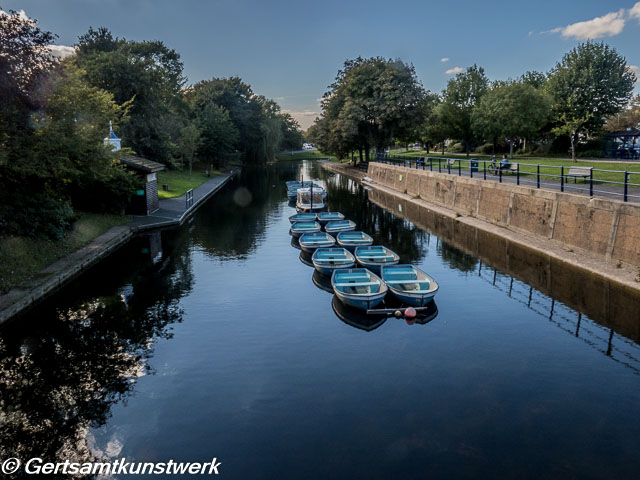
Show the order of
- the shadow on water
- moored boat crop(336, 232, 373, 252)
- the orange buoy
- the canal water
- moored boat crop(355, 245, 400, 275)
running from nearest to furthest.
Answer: the canal water → the shadow on water → the orange buoy → moored boat crop(355, 245, 400, 275) → moored boat crop(336, 232, 373, 252)

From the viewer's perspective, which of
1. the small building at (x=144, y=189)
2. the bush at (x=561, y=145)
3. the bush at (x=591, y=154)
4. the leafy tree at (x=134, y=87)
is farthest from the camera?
the bush at (x=561, y=145)

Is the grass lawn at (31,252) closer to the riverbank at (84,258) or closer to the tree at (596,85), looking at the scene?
the riverbank at (84,258)

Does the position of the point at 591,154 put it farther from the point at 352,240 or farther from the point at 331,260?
the point at 331,260

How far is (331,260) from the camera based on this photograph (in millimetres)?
22703

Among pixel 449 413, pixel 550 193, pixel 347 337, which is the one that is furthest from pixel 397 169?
pixel 449 413

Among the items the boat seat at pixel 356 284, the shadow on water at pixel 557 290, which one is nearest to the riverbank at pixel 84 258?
the boat seat at pixel 356 284

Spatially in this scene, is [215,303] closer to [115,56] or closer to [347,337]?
[347,337]

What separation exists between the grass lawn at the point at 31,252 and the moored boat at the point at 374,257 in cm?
1499

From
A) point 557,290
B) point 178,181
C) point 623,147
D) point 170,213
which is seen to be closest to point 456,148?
point 623,147

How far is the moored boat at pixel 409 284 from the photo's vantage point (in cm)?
1759

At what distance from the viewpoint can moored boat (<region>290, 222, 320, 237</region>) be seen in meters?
32.4

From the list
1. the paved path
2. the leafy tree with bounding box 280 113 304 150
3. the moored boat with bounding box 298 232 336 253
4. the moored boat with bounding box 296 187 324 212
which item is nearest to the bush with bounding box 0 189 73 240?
the paved path

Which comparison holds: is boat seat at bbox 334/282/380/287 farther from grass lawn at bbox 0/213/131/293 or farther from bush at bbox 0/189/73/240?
bush at bbox 0/189/73/240

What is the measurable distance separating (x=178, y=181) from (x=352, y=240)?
43.4 metres
